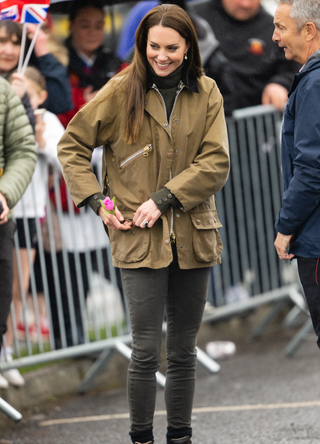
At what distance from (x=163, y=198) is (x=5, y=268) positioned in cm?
106

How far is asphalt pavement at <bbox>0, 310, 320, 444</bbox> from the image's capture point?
3953mm

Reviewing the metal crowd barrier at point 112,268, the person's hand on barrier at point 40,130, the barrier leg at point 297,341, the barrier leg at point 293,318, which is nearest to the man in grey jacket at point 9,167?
the person's hand on barrier at point 40,130

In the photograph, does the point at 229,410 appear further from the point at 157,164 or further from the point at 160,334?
the point at 157,164

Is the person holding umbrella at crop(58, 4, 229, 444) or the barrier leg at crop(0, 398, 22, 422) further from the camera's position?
the barrier leg at crop(0, 398, 22, 422)

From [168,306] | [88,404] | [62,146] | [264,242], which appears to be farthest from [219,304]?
[62,146]

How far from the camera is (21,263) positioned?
4.77 m

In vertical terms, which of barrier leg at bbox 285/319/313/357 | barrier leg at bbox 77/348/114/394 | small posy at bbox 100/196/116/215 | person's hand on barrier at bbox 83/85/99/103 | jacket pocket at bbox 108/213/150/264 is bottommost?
barrier leg at bbox 285/319/313/357

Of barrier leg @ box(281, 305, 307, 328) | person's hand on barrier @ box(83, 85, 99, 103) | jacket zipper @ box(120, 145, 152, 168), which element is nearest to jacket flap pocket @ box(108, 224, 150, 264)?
jacket zipper @ box(120, 145, 152, 168)

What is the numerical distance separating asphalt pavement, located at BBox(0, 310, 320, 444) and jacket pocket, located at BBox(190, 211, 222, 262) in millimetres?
1161

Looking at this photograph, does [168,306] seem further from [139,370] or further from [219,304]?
[219,304]

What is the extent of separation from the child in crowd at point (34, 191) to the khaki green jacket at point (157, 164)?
1.49 metres

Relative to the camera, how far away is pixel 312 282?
295 centimetres

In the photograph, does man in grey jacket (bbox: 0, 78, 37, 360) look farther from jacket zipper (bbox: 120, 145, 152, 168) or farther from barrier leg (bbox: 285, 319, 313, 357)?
barrier leg (bbox: 285, 319, 313, 357)

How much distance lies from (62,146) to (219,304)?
288 centimetres
